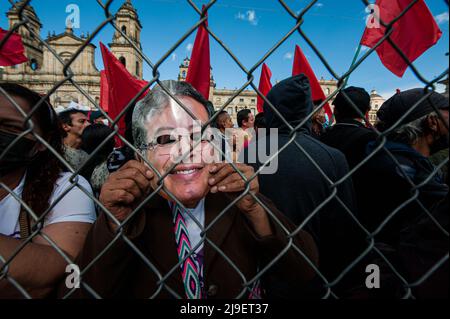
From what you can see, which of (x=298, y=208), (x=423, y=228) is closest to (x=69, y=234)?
(x=298, y=208)

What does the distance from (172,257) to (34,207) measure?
2.72 ft

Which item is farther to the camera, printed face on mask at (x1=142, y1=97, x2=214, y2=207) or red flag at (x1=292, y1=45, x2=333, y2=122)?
red flag at (x1=292, y1=45, x2=333, y2=122)

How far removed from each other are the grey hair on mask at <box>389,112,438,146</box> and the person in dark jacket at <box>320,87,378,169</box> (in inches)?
11.9

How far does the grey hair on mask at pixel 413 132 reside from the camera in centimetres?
221

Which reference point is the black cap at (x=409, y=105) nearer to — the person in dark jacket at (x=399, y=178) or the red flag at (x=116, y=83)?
the person in dark jacket at (x=399, y=178)

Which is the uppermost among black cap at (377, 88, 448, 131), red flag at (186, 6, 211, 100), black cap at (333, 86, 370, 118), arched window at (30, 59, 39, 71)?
arched window at (30, 59, 39, 71)

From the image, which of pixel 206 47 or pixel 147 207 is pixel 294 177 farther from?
pixel 206 47

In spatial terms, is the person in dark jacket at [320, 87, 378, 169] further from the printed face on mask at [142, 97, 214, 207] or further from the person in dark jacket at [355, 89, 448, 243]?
the printed face on mask at [142, 97, 214, 207]

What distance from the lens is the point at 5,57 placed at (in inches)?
160

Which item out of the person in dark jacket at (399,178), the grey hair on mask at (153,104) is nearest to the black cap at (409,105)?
the person in dark jacket at (399,178)

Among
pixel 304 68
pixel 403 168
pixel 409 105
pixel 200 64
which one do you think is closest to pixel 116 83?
pixel 200 64

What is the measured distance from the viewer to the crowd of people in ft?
3.22

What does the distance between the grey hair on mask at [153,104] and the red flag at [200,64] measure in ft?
7.81

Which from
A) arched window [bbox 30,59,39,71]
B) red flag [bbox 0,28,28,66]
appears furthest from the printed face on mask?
arched window [bbox 30,59,39,71]
